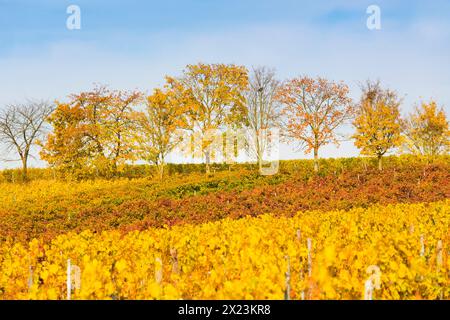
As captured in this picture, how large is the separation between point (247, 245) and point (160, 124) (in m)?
36.5

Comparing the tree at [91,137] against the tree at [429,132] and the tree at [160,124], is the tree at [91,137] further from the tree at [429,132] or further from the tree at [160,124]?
the tree at [429,132]

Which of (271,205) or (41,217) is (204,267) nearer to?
(271,205)

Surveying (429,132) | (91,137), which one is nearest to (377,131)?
(429,132)

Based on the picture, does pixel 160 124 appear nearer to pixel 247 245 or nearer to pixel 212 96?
pixel 212 96

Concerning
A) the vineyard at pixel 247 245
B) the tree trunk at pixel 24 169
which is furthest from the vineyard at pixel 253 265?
the tree trunk at pixel 24 169

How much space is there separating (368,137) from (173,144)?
1704 centimetres

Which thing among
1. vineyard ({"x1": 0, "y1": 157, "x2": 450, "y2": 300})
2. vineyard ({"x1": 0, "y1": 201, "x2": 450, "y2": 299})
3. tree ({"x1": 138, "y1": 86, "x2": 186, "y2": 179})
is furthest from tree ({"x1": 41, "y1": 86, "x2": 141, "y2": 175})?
vineyard ({"x1": 0, "y1": 201, "x2": 450, "y2": 299})

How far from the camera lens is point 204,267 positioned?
9852 mm

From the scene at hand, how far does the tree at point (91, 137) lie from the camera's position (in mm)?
45719

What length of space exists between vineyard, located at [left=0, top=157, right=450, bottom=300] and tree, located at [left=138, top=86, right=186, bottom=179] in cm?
1401

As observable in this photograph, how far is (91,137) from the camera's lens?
1821 inches

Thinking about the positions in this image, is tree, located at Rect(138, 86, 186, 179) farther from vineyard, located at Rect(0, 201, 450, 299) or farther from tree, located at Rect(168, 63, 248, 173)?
vineyard, located at Rect(0, 201, 450, 299)

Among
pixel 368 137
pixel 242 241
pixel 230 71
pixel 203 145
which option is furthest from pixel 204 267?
pixel 230 71

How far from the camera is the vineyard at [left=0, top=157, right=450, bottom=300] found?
7.01 metres
